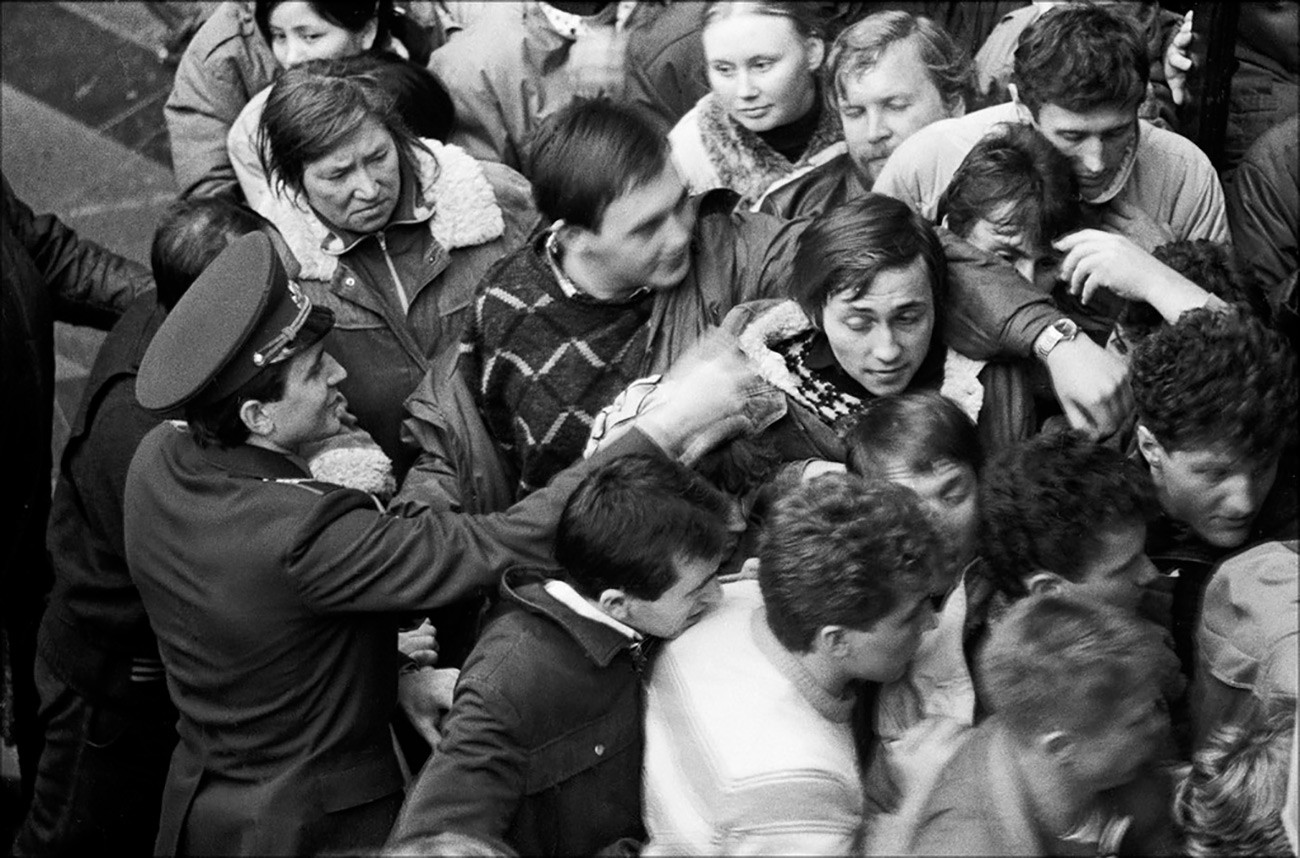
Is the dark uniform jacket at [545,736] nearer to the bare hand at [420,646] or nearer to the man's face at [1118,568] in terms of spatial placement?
the bare hand at [420,646]

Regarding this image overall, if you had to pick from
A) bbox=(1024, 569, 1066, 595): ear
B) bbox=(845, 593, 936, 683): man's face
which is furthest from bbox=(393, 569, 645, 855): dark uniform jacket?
bbox=(1024, 569, 1066, 595): ear

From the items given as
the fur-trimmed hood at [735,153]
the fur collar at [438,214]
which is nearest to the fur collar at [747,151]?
the fur-trimmed hood at [735,153]

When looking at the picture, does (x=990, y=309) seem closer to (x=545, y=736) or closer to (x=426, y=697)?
(x=545, y=736)

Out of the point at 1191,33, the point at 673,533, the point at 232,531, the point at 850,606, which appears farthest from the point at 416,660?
the point at 1191,33

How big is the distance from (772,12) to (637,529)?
2.04 m

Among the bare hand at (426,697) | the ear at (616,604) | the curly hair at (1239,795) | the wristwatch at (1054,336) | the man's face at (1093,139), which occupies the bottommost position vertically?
the bare hand at (426,697)

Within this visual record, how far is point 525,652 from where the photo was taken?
2.80 m

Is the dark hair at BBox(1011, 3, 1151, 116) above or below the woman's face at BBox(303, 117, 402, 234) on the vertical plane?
above

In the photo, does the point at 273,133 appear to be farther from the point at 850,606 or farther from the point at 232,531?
the point at 850,606

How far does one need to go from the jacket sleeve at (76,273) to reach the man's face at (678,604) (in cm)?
246

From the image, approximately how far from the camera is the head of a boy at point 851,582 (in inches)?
102

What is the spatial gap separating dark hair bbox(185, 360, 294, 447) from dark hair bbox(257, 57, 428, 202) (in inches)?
31.6

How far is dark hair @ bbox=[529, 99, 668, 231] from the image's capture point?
3275 millimetres

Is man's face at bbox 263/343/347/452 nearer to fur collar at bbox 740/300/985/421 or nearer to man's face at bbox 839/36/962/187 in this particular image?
fur collar at bbox 740/300/985/421
